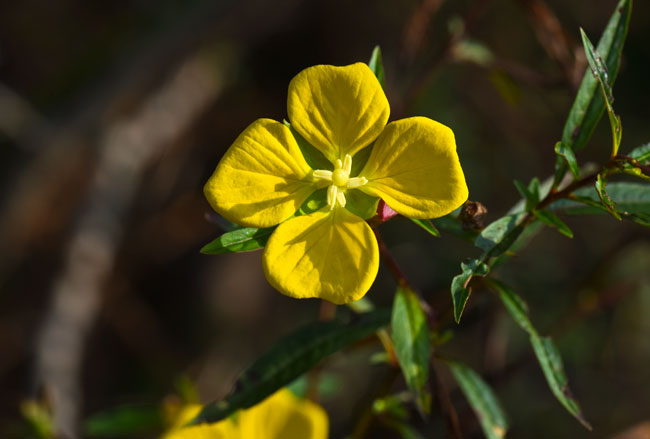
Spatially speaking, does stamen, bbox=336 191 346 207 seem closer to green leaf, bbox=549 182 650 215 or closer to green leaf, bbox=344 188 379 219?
green leaf, bbox=344 188 379 219

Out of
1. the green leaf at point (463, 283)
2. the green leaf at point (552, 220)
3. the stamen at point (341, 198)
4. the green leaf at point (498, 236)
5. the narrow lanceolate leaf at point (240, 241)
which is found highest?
the stamen at point (341, 198)

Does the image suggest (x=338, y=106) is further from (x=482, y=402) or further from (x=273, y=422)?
(x=273, y=422)

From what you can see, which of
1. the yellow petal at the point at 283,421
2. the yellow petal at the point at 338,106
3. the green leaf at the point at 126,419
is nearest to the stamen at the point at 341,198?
the yellow petal at the point at 338,106

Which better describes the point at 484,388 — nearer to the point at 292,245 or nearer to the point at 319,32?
the point at 292,245

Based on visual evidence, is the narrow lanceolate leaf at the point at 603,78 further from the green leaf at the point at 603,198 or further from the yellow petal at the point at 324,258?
the yellow petal at the point at 324,258

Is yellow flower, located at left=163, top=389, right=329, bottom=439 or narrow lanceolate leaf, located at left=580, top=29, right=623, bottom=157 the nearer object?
narrow lanceolate leaf, located at left=580, top=29, right=623, bottom=157

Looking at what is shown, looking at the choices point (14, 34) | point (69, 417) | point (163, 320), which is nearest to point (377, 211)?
point (69, 417)

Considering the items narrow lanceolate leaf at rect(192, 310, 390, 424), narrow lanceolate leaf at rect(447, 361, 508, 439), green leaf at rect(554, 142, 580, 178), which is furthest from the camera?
narrow lanceolate leaf at rect(447, 361, 508, 439)

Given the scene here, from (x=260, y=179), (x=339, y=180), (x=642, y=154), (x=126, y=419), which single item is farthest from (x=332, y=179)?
(x=126, y=419)

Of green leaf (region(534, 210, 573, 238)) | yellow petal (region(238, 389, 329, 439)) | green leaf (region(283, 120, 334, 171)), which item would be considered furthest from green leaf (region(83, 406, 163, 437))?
green leaf (region(534, 210, 573, 238))
